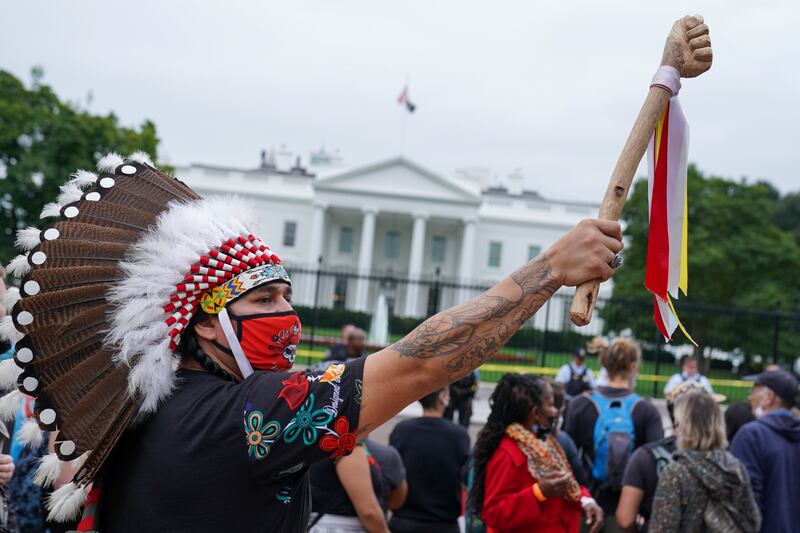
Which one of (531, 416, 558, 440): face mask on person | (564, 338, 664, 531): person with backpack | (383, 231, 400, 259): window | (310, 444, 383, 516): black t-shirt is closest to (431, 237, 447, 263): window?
(383, 231, 400, 259): window

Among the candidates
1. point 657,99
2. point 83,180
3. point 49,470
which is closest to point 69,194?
point 83,180

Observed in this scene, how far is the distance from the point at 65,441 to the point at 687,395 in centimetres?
347

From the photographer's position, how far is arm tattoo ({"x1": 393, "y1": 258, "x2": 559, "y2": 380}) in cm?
171

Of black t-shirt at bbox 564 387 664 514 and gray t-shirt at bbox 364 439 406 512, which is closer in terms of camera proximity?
gray t-shirt at bbox 364 439 406 512

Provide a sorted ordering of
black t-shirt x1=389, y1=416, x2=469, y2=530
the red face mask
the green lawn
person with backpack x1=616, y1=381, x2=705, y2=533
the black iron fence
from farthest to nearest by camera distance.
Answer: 1. the black iron fence
2. the green lawn
3. black t-shirt x1=389, y1=416, x2=469, y2=530
4. person with backpack x1=616, y1=381, x2=705, y2=533
5. the red face mask

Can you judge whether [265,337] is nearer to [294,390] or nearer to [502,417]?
[294,390]

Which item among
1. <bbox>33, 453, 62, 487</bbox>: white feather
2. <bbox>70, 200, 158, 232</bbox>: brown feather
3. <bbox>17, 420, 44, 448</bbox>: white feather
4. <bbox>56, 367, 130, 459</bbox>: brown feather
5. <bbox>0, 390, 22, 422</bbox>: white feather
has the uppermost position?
<bbox>70, 200, 158, 232</bbox>: brown feather

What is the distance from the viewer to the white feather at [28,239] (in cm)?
205

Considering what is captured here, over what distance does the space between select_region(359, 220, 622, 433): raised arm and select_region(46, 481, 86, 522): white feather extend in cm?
83

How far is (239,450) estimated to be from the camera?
5.77 ft

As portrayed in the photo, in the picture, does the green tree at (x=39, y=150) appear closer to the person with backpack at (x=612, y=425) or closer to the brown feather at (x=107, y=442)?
the person with backpack at (x=612, y=425)

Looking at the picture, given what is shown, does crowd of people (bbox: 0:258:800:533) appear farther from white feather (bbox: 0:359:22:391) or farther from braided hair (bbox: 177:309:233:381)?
braided hair (bbox: 177:309:233:381)

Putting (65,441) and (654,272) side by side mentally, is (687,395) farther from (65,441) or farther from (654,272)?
(65,441)

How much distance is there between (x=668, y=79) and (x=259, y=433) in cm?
136
